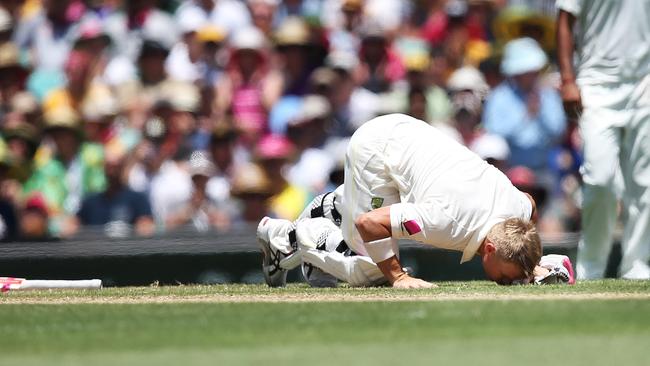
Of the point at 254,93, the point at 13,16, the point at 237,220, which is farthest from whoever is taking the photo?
the point at 13,16

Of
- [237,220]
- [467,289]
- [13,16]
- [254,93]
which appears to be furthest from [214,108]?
[467,289]

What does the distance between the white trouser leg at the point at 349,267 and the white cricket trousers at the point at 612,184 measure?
62.9 inches

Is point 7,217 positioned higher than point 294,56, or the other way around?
point 294,56

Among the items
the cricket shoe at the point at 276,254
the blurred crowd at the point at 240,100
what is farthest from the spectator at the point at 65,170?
the cricket shoe at the point at 276,254

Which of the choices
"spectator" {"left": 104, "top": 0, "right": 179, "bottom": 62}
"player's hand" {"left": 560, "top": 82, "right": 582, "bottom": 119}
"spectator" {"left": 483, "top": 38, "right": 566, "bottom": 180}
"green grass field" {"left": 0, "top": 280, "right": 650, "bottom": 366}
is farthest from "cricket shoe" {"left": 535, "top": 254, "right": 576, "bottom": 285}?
"spectator" {"left": 104, "top": 0, "right": 179, "bottom": 62}

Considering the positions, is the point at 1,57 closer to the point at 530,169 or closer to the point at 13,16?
the point at 13,16

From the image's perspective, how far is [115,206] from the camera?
10.8 m

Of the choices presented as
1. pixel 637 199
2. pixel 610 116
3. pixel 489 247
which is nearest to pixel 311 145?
pixel 610 116

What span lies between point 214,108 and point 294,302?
5.21 m

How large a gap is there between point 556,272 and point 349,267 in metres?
1.24

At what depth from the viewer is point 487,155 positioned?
10.9 m

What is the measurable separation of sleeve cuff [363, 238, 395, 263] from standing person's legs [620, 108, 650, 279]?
200 centimetres

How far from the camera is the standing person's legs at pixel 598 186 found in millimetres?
8828

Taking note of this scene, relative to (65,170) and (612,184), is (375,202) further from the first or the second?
(65,170)
